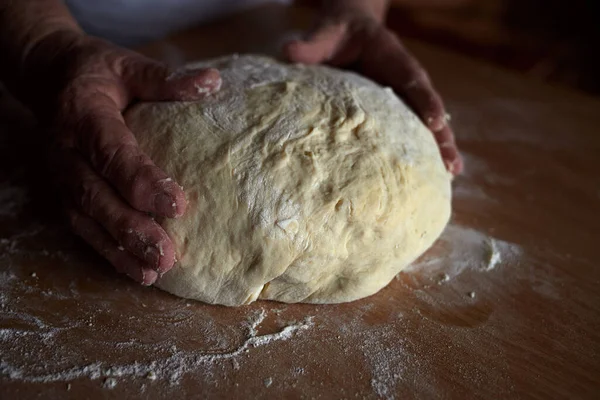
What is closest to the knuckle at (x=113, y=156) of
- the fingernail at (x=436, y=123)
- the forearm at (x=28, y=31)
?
the forearm at (x=28, y=31)

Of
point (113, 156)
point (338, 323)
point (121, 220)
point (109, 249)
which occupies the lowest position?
point (338, 323)

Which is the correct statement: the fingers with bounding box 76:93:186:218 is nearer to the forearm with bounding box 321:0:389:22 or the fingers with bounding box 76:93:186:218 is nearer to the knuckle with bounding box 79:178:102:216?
the knuckle with bounding box 79:178:102:216

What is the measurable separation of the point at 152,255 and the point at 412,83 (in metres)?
1.03

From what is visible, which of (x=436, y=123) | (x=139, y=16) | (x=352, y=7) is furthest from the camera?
(x=139, y=16)

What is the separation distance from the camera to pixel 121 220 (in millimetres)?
1358

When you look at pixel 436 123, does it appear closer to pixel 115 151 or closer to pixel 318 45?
pixel 318 45

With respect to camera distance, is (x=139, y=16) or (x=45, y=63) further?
(x=139, y=16)

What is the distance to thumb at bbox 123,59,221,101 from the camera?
1500 millimetres

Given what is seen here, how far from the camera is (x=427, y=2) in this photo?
4797mm

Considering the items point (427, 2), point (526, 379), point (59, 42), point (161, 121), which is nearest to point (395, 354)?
point (526, 379)

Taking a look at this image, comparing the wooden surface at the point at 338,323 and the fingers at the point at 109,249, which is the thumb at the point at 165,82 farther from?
the wooden surface at the point at 338,323

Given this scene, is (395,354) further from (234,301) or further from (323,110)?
(323,110)

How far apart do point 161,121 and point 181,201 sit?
0.93ft

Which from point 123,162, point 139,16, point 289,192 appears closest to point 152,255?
point 123,162
